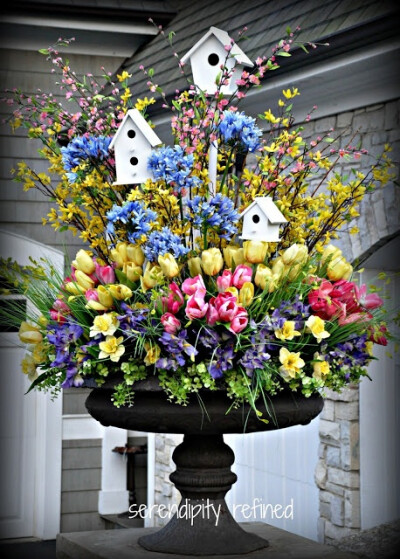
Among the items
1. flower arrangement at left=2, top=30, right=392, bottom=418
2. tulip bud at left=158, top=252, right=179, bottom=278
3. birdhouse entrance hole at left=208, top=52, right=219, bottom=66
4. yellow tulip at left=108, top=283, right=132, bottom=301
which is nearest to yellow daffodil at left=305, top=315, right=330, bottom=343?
flower arrangement at left=2, top=30, right=392, bottom=418

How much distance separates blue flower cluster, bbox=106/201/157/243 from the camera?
2510mm

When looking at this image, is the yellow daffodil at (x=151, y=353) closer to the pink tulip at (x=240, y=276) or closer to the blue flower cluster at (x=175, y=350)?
the blue flower cluster at (x=175, y=350)

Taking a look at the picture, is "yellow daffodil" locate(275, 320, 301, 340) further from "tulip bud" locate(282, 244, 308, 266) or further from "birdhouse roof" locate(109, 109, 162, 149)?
"birdhouse roof" locate(109, 109, 162, 149)

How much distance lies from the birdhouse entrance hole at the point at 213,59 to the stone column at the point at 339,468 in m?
2.96

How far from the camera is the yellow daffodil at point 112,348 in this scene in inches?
95.3

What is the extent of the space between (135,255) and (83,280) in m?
0.16

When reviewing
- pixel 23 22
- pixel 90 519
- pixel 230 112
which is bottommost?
pixel 90 519

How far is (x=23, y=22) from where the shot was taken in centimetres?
808

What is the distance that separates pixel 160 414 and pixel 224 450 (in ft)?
0.98

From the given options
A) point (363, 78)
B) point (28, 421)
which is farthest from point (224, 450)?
point (28, 421)

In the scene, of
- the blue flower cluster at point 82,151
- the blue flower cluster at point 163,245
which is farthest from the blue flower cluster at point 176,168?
the blue flower cluster at point 82,151

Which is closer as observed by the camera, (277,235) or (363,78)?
(277,235)

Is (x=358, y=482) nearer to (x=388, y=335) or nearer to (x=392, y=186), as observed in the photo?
(x=392, y=186)

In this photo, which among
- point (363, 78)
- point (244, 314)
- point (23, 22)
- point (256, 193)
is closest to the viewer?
point (244, 314)
